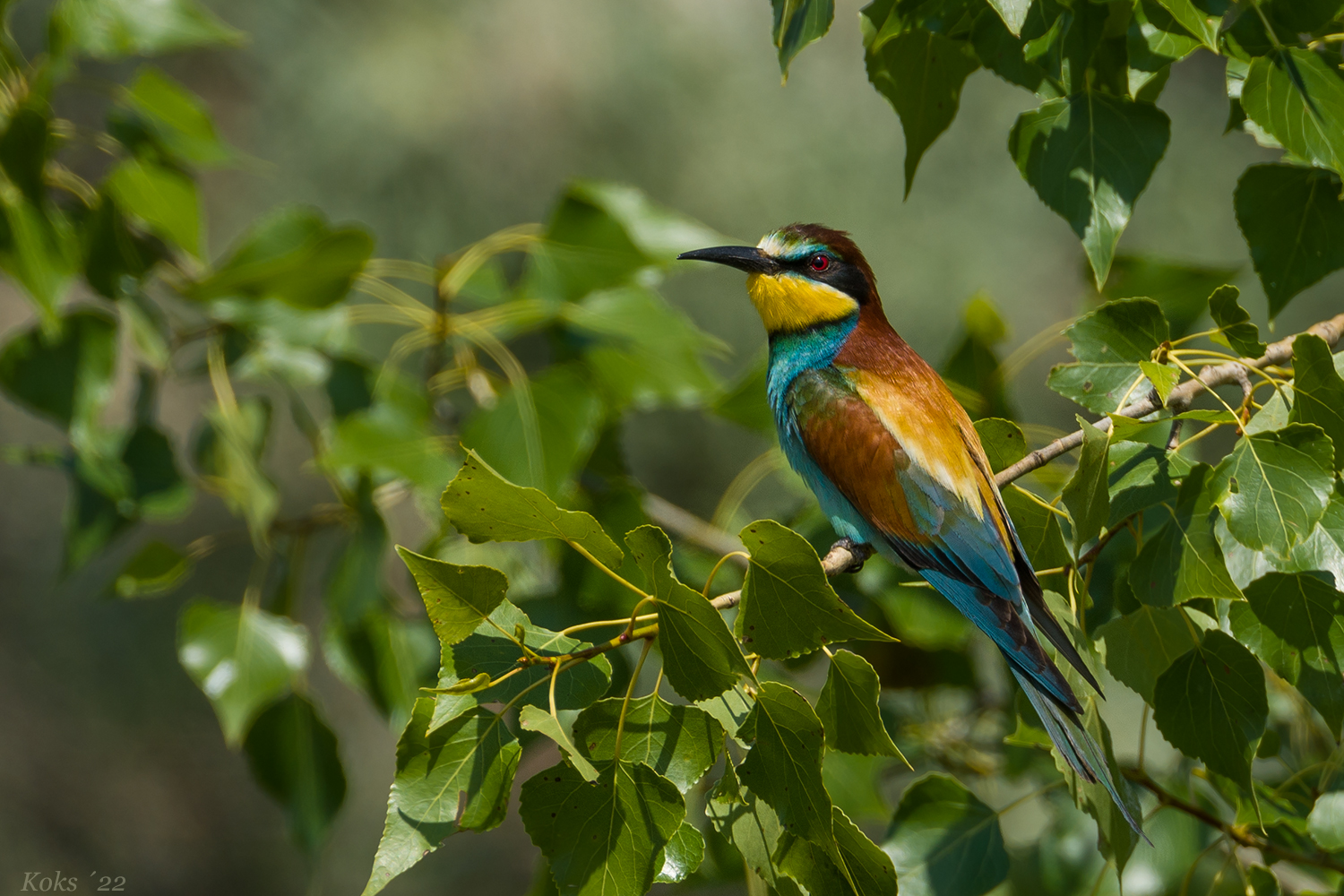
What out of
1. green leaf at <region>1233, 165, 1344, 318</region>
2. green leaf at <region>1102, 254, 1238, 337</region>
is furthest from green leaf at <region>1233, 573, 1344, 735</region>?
green leaf at <region>1102, 254, 1238, 337</region>

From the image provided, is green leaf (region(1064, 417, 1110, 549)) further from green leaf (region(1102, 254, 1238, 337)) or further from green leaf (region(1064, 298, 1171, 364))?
green leaf (region(1102, 254, 1238, 337))

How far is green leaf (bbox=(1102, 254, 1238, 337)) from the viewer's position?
5.40 feet

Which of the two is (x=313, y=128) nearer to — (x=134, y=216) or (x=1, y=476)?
(x=1, y=476)

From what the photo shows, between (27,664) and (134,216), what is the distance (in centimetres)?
520

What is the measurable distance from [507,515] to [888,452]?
71 cm

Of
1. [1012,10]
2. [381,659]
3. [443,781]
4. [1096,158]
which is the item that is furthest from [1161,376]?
[381,659]

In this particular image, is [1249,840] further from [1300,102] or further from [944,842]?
[1300,102]

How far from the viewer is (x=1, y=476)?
19.2ft

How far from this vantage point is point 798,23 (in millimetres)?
923

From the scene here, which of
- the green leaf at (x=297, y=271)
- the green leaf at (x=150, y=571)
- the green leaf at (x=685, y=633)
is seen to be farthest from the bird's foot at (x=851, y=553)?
the green leaf at (x=150, y=571)

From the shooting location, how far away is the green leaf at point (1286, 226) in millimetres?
1065

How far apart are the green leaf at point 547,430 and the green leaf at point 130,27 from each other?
0.81m

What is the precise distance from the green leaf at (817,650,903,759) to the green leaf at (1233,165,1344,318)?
600 mm

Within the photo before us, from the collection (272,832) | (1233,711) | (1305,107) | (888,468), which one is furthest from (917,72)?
(272,832)
